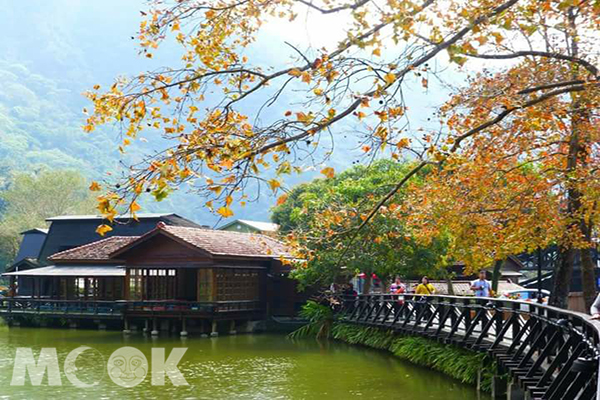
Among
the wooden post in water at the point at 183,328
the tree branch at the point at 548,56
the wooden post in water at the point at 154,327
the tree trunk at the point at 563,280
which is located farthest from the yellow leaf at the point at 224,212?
the wooden post in water at the point at 154,327

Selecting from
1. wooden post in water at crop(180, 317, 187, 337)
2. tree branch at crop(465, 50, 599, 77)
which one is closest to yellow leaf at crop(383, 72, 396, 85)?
tree branch at crop(465, 50, 599, 77)

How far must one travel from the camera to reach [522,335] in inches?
587

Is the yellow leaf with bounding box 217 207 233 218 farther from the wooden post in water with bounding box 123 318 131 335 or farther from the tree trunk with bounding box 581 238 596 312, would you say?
the wooden post in water with bounding box 123 318 131 335

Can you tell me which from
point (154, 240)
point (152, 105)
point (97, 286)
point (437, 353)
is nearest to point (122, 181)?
point (152, 105)

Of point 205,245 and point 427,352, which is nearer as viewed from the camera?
point 427,352

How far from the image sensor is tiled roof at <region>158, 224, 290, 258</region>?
32438 millimetres

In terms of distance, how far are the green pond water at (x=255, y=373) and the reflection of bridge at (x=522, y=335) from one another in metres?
1.09

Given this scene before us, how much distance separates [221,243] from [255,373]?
13.8 m

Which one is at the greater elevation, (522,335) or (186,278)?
(186,278)

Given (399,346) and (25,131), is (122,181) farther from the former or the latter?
(25,131)

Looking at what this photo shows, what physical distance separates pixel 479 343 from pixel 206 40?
9.99 metres

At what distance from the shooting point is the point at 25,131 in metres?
179

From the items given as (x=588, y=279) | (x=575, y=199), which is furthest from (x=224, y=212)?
(x=588, y=279)

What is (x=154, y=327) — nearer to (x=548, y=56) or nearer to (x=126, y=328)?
(x=126, y=328)
